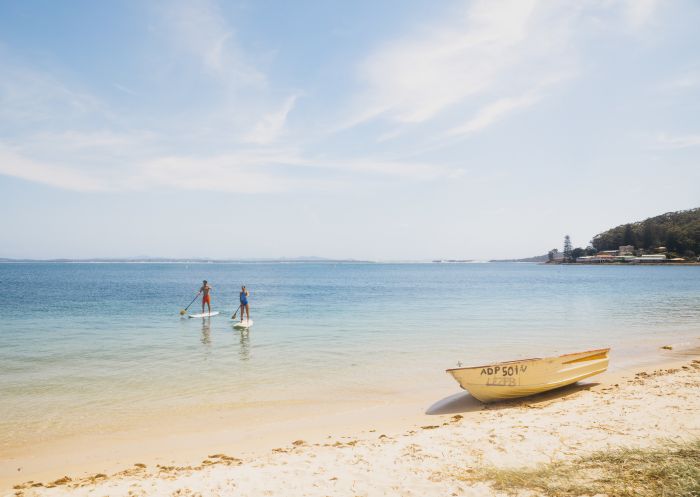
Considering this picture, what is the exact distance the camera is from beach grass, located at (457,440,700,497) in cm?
516

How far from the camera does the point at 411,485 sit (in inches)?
226

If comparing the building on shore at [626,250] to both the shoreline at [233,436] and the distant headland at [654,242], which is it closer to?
the distant headland at [654,242]

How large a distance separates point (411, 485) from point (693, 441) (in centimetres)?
448

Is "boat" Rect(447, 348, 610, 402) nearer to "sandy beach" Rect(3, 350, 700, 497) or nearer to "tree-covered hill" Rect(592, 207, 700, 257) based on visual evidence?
"sandy beach" Rect(3, 350, 700, 497)

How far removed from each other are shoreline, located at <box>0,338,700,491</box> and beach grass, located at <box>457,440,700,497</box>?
9.77ft

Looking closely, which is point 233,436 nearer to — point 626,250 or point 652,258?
point 652,258

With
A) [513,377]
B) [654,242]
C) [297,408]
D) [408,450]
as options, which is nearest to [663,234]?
[654,242]

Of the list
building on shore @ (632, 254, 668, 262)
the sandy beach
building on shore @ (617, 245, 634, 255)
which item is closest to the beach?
the sandy beach

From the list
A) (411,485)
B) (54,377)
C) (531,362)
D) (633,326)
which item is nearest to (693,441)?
(531,362)

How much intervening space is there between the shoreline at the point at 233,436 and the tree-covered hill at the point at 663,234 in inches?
6910

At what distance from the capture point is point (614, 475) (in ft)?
18.3

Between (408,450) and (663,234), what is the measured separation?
194300mm

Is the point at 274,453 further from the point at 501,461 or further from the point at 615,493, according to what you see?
the point at 615,493

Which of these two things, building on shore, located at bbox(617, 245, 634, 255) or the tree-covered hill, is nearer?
the tree-covered hill
